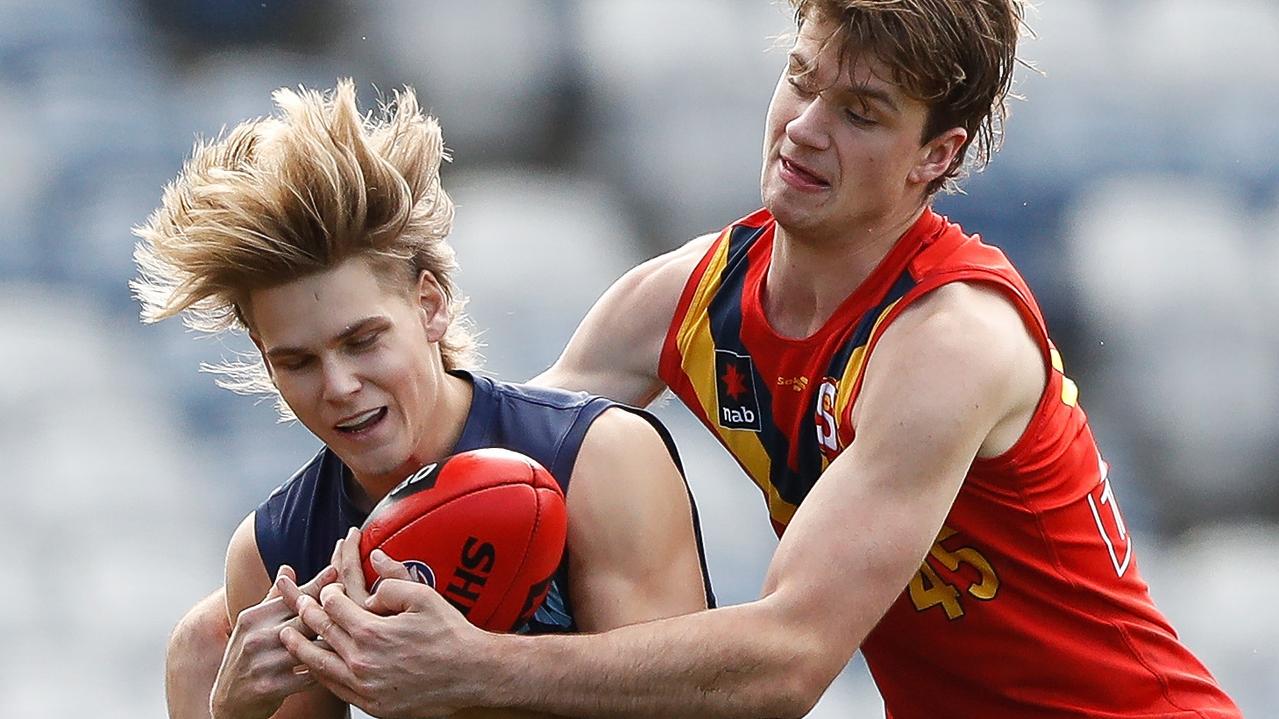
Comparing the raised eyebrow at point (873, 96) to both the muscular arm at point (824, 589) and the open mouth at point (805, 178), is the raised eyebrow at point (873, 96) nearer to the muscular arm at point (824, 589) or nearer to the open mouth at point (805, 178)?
the open mouth at point (805, 178)

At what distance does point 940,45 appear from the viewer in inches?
106

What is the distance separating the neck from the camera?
2.82m

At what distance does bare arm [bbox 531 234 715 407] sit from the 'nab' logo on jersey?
19cm

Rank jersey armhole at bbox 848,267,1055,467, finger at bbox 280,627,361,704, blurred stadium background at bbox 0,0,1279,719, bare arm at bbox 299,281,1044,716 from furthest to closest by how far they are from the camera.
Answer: blurred stadium background at bbox 0,0,1279,719 < jersey armhole at bbox 848,267,1055,467 < bare arm at bbox 299,281,1044,716 < finger at bbox 280,627,361,704

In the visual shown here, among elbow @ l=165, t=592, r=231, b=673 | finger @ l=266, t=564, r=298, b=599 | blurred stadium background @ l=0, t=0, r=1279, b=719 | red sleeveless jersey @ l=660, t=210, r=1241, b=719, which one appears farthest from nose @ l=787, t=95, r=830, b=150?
Result: blurred stadium background @ l=0, t=0, r=1279, b=719

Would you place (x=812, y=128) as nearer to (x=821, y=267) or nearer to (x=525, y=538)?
(x=821, y=267)

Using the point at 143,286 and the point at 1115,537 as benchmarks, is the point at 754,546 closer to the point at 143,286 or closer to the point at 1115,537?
the point at 1115,537

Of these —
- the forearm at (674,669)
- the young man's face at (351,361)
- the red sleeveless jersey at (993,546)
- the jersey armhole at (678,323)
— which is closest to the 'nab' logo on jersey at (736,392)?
the red sleeveless jersey at (993,546)

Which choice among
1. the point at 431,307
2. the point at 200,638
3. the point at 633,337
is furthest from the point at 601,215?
the point at 431,307

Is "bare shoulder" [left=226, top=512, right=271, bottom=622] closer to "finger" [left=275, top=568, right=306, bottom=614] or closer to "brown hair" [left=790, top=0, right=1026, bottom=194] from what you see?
"finger" [left=275, top=568, right=306, bottom=614]

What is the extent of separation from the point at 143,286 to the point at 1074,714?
5.57 ft

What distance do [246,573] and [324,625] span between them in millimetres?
459

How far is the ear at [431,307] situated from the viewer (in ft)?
8.59

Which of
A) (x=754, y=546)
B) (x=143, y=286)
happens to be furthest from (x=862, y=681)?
(x=143, y=286)
